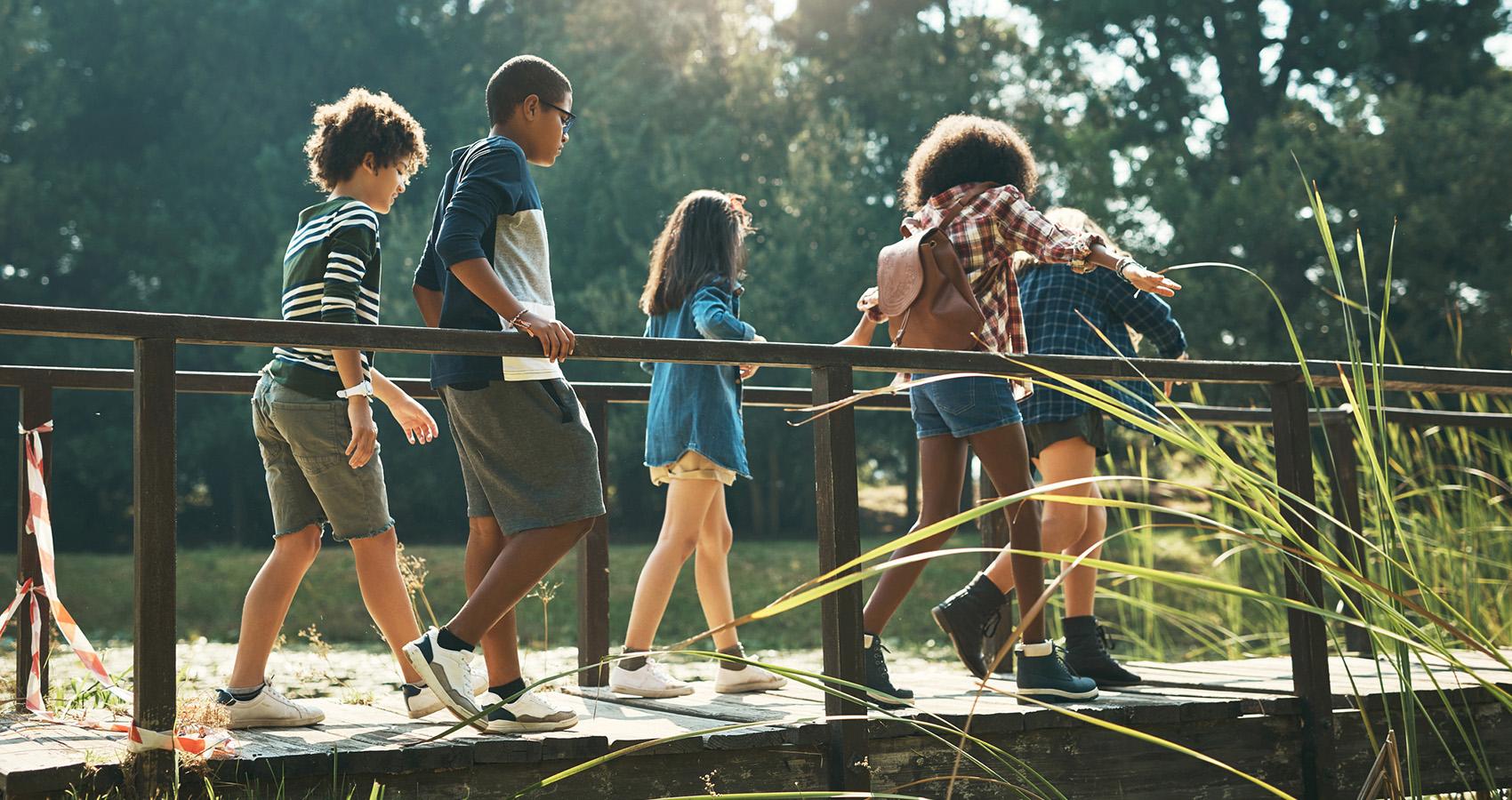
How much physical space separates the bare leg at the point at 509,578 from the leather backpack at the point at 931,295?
1074 millimetres

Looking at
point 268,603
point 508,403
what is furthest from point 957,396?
point 268,603

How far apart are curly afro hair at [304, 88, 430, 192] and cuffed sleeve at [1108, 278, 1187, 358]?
2012mm

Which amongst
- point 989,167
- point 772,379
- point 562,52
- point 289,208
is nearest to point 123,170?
point 289,208

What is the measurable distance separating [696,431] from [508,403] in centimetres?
106

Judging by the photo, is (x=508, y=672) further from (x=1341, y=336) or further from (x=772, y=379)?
(x=772, y=379)

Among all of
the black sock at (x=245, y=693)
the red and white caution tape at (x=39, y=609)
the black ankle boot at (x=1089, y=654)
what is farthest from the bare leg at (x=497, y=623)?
the black ankle boot at (x=1089, y=654)

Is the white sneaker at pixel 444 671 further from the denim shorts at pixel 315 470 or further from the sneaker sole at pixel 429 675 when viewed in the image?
the denim shorts at pixel 315 470

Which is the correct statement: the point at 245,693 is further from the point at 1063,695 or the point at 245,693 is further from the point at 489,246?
the point at 1063,695

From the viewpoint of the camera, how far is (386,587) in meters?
3.27

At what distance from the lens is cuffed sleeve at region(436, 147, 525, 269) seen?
9.51 feet

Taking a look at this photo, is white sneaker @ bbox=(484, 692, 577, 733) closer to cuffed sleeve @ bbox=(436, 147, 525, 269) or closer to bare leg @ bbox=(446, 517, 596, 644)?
bare leg @ bbox=(446, 517, 596, 644)

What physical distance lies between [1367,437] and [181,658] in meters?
8.40

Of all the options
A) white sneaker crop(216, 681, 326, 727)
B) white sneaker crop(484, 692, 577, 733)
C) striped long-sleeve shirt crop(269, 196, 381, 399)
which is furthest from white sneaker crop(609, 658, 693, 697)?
striped long-sleeve shirt crop(269, 196, 381, 399)

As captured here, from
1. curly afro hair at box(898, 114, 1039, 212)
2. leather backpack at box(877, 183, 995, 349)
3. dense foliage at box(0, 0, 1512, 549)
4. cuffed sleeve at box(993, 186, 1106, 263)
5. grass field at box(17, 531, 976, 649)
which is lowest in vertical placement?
grass field at box(17, 531, 976, 649)
